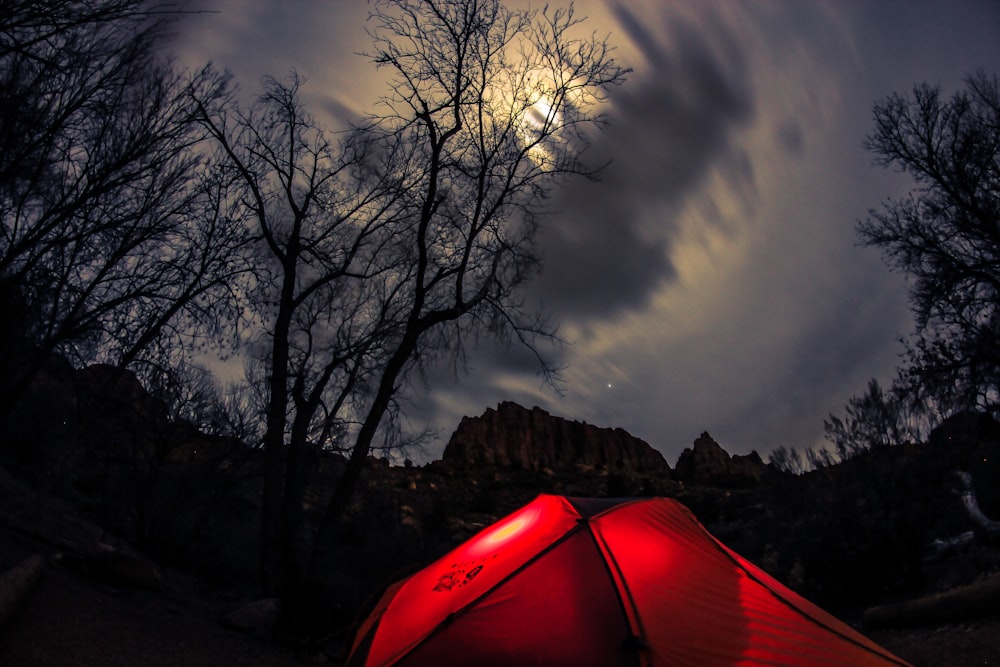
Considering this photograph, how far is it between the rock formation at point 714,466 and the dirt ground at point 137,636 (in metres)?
36.3

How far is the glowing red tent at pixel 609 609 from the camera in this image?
473cm

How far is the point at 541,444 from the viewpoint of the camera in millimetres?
69188

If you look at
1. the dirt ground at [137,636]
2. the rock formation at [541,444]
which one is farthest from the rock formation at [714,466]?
the dirt ground at [137,636]

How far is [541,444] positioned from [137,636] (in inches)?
2515

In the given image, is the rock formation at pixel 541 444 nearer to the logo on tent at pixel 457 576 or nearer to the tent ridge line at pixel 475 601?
the logo on tent at pixel 457 576

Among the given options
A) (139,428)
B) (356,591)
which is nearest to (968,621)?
(356,591)

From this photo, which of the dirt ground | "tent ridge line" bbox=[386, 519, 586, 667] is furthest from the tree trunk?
"tent ridge line" bbox=[386, 519, 586, 667]

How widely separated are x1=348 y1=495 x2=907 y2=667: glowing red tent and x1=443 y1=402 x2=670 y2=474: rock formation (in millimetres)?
45984

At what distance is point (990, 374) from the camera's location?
15.8 meters

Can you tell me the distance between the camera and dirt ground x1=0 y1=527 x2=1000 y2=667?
17.7ft

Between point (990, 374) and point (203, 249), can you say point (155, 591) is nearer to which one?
point (203, 249)

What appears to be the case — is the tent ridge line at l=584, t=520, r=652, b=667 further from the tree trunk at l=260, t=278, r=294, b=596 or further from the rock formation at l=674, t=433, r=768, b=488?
the rock formation at l=674, t=433, r=768, b=488

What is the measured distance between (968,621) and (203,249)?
12396mm

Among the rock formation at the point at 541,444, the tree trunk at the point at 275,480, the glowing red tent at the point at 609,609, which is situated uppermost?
the rock formation at the point at 541,444
